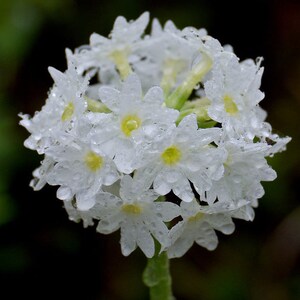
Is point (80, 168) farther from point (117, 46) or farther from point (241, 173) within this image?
point (117, 46)

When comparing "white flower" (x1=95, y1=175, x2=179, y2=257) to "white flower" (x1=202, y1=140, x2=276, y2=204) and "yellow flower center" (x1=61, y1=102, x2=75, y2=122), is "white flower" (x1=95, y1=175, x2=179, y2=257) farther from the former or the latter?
"yellow flower center" (x1=61, y1=102, x2=75, y2=122)

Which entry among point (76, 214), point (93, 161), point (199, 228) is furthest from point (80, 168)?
point (199, 228)

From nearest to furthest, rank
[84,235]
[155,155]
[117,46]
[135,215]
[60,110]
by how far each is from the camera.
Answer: [155,155] → [135,215] → [60,110] → [117,46] → [84,235]

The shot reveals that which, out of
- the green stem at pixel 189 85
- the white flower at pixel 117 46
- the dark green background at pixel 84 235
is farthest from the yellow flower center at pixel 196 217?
the dark green background at pixel 84 235

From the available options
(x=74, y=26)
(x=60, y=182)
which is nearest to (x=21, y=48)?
(x=74, y=26)

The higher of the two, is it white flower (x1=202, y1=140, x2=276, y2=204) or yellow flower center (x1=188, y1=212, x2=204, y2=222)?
white flower (x1=202, y1=140, x2=276, y2=204)

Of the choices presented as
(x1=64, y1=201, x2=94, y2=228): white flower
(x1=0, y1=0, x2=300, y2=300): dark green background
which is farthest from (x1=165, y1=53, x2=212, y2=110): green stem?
(x1=0, y1=0, x2=300, y2=300): dark green background
